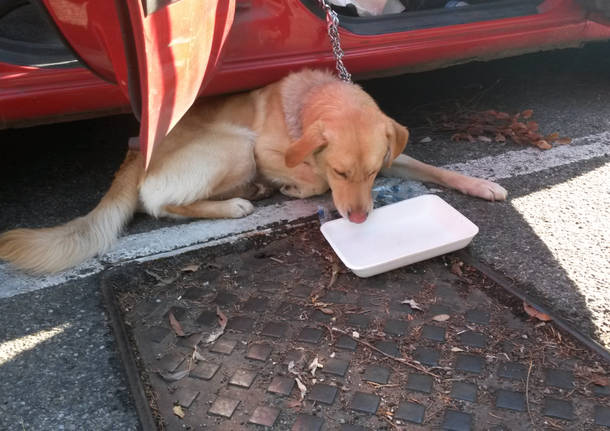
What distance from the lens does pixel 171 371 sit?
2.04 m

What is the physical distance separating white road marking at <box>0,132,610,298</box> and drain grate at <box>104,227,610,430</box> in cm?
15

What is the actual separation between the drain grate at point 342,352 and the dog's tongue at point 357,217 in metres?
0.23

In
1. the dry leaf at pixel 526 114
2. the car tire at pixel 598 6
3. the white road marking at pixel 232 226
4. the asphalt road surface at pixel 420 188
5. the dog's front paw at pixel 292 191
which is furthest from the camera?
the dry leaf at pixel 526 114

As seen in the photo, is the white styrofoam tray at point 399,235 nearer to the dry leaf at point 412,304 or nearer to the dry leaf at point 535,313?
the dry leaf at point 412,304

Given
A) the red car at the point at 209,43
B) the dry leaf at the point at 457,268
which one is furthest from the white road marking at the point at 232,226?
the dry leaf at the point at 457,268

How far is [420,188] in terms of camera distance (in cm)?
315

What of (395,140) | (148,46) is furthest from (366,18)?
(148,46)

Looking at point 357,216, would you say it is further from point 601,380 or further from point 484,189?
point 601,380

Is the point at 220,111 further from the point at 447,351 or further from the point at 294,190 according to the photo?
the point at 447,351

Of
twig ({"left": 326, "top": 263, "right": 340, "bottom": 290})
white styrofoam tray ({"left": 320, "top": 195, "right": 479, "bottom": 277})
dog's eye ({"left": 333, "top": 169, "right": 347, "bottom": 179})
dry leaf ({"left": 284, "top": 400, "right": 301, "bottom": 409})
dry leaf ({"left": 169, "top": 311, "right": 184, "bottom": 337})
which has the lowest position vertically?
dry leaf ({"left": 169, "top": 311, "right": 184, "bottom": 337})

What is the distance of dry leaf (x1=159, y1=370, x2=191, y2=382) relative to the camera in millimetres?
2003

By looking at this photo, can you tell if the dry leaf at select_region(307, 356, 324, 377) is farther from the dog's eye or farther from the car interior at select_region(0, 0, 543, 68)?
the car interior at select_region(0, 0, 543, 68)

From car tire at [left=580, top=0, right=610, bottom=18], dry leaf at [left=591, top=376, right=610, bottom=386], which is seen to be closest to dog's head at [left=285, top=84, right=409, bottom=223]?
dry leaf at [left=591, top=376, right=610, bottom=386]

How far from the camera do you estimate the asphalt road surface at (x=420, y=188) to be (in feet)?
6.66
